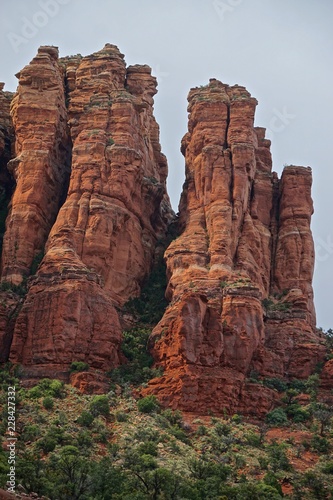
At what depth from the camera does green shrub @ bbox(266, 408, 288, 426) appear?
3344 inches

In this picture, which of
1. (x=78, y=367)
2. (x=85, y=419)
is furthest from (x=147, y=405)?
(x=78, y=367)

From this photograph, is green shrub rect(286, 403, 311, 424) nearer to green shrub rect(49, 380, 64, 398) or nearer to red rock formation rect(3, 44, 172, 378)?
red rock formation rect(3, 44, 172, 378)

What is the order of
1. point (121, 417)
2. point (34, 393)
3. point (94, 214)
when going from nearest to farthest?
point (121, 417), point (34, 393), point (94, 214)

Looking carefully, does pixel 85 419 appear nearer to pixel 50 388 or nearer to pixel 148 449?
pixel 50 388

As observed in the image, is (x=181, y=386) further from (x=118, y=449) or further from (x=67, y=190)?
(x=67, y=190)

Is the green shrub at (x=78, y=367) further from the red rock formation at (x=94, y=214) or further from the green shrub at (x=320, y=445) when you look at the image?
the green shrub at (x=320, y=445)

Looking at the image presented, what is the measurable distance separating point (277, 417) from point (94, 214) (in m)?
23.6

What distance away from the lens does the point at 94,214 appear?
98375mm

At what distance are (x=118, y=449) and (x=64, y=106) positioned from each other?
42.1 metres

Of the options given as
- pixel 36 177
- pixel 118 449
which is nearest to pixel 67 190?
pixel 36 177

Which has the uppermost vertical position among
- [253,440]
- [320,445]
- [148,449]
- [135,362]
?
[135,362]

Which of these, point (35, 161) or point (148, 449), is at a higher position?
point (35, 161)

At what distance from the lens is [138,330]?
9650cm

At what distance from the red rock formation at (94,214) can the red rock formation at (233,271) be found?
3829 millimetres
